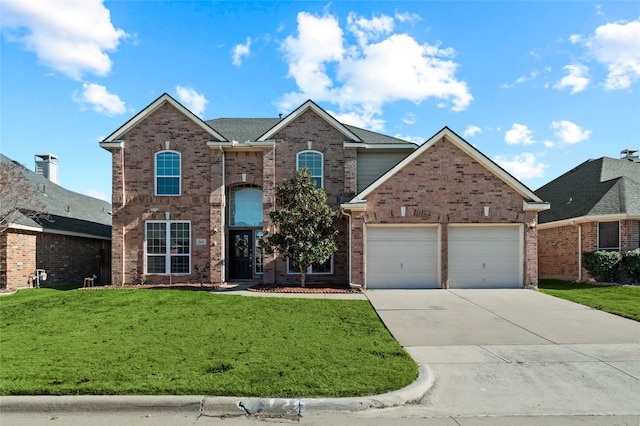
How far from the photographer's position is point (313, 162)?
17.6 m

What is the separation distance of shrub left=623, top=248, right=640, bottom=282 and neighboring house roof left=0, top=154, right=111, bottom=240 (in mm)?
23445

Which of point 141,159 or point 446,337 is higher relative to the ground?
point 141,159

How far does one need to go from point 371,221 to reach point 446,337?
697 cm

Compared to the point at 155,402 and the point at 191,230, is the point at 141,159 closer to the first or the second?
the point at 191,230

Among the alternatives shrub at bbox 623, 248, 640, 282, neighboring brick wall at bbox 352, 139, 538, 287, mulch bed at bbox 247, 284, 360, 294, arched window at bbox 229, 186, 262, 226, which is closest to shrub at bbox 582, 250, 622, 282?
shrub at bbox 623, 248, 640, 282

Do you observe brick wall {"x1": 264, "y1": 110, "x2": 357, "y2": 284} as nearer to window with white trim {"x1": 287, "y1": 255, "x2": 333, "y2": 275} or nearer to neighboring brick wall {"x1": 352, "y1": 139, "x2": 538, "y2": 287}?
window with white trim {"x1": 287, "y1": 255, "x2": 333, "y2": 275}

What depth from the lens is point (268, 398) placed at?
5180mm

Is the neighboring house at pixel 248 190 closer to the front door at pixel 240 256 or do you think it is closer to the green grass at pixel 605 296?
the front door at pixel 240 256

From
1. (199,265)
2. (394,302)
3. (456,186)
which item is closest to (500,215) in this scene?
(456,186)

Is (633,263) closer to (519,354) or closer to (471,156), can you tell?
(471,156)

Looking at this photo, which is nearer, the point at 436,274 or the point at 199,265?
the point at 436,274

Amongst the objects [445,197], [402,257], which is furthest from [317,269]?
[445,197]

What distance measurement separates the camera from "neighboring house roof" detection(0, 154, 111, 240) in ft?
57.2

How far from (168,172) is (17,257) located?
6574mm
